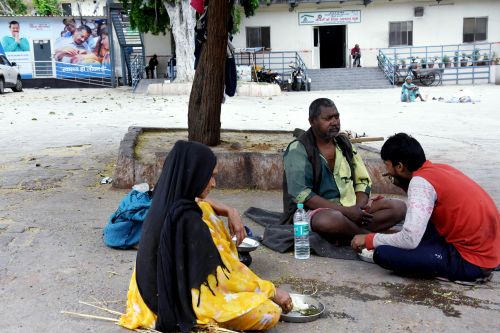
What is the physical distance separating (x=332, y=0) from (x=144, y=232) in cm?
2749

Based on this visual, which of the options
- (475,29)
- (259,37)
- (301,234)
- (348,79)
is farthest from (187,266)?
(475,29)

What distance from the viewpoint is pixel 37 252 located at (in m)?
4.36

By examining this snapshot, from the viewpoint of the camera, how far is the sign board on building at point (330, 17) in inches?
1142

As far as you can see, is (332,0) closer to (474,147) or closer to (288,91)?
(288,91)

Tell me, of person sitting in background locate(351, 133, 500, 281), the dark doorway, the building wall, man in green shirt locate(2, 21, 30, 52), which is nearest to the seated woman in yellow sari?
person sitting in background locate(351, 133, 500, 281)

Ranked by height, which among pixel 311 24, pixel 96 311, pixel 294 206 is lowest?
pixel 96 311

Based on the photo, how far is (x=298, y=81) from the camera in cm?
2619

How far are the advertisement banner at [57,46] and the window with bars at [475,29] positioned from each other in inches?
743

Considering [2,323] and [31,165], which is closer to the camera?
[2,323]

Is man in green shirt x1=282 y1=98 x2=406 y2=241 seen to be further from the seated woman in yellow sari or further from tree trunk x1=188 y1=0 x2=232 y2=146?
tree trunk x1=188 y1=0 x2=232 y2=146

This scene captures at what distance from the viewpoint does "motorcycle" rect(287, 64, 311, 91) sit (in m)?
26.2

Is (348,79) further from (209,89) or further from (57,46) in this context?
(209,89)

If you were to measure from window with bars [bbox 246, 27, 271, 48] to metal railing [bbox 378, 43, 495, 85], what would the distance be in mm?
5649

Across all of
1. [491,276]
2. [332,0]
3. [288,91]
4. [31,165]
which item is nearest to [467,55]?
[332,0]
